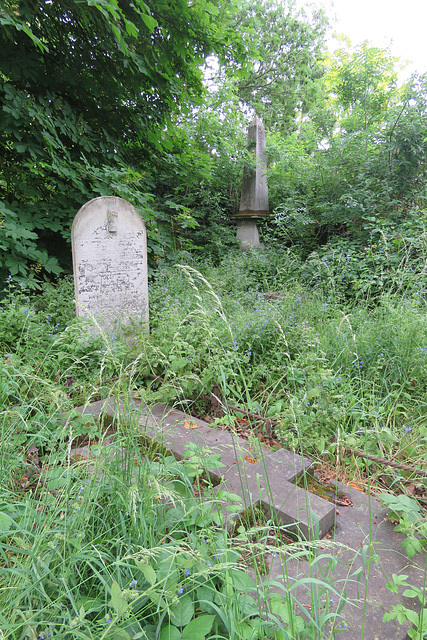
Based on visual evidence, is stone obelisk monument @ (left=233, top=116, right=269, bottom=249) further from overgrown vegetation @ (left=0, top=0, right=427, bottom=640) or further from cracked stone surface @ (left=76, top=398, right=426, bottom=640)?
cracked stone surface @ (left=76, top=398, right=426, bottom=640)

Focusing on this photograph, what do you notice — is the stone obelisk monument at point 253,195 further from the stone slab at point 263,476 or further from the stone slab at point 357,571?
the stone slab at point 357,571

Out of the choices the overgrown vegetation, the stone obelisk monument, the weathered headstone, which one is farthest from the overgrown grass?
the stone obelisk monument

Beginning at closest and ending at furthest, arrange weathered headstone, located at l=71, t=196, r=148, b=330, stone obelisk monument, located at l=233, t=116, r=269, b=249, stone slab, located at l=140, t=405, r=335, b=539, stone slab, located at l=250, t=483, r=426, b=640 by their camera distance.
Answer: stone slab, located at l=250, t=483, r=426, b=640, stone slab, located at l=140, t=405, r=335, b=539, weathered headstone, located at l=71, t=196, r=148, b=330, stone obelisk monument, located at l=233, t=116, r=269, b=249

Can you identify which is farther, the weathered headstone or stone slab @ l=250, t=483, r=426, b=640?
the weathered headstone

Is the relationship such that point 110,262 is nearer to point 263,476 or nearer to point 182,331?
point 182,331

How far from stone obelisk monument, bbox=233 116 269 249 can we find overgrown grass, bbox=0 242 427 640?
13.1ft

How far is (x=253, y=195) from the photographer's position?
815 cm

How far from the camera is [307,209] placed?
7.13 m

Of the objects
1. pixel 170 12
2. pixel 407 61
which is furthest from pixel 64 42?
pixel 407 61

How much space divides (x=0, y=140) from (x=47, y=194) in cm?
75

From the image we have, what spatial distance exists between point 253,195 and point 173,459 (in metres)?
7.53

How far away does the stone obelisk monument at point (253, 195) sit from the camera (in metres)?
8.11

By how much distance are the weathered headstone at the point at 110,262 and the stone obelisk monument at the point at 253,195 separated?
460 centimetres

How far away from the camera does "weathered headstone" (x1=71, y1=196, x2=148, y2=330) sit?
3.28m
